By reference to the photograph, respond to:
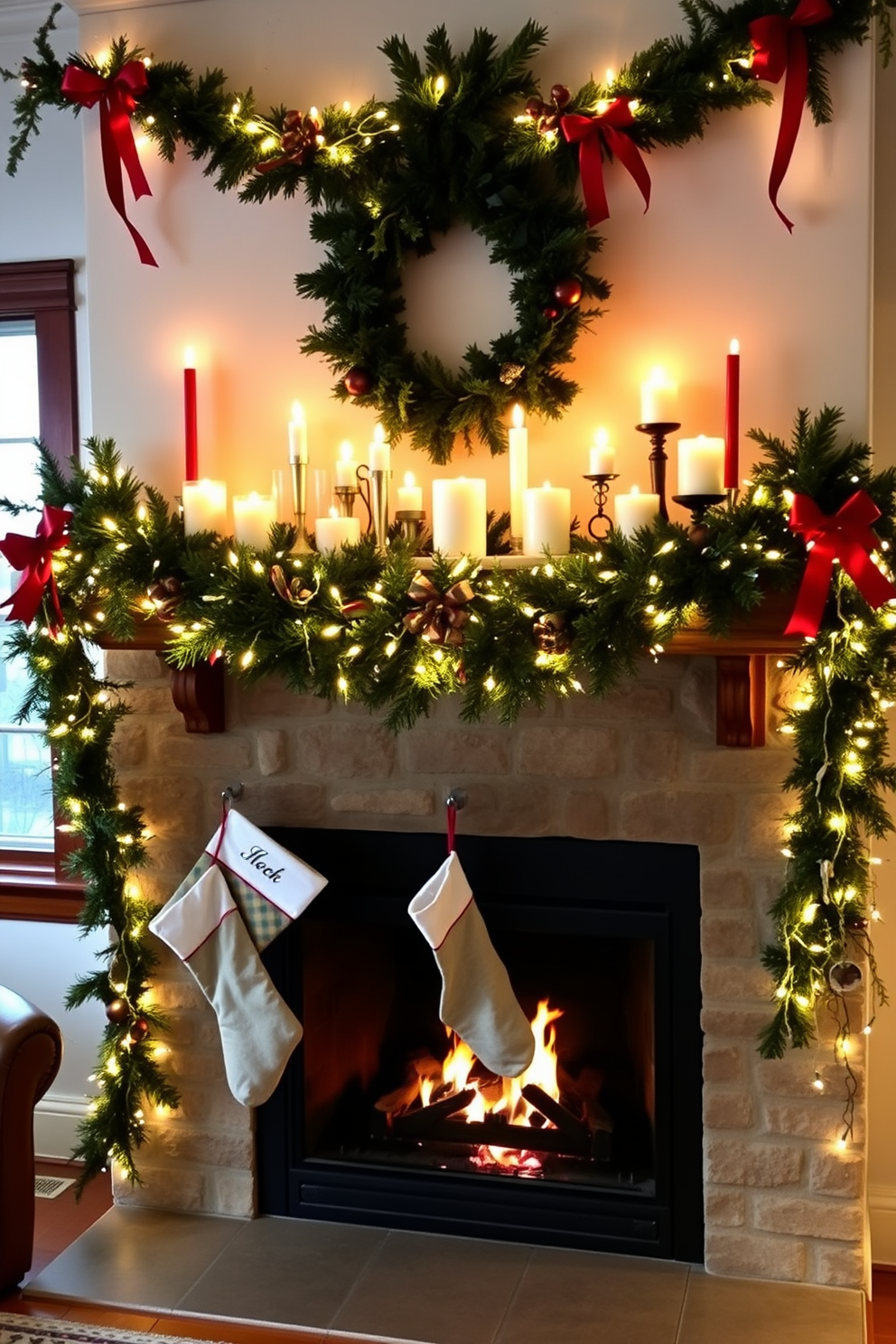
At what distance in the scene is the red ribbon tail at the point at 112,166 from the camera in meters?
2.44

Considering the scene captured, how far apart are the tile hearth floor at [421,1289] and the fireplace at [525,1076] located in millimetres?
67

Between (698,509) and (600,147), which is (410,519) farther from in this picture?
(600,147)

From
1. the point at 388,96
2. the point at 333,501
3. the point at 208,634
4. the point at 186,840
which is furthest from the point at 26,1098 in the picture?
the point at 388,96

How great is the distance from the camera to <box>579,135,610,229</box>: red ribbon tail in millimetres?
2205

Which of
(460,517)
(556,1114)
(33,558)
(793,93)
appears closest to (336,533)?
(460,517)

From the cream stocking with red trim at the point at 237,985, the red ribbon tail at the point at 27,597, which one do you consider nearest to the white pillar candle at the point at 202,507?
the red ribbon tail at the point at 27,597

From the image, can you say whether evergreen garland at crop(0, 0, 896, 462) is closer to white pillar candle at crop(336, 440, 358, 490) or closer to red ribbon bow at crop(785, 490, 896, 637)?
white pillar candle at crop(336, 440, 358, 490)

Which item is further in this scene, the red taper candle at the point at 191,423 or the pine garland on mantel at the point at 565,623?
the red taper candle at the point at 191,423

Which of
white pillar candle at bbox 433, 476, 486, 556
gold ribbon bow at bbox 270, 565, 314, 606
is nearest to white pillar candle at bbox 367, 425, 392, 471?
white pillar candle at bbox 433, 476, 486, 556

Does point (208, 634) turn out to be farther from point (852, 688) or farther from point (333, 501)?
point (852, 688)

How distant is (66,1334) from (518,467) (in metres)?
1.72

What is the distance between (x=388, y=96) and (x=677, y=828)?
1.44 metres

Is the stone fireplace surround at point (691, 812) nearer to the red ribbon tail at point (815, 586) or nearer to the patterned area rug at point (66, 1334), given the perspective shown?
the red ribbon tail at point (815, 586)

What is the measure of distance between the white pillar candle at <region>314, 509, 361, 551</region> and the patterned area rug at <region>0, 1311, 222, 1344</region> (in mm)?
1412
